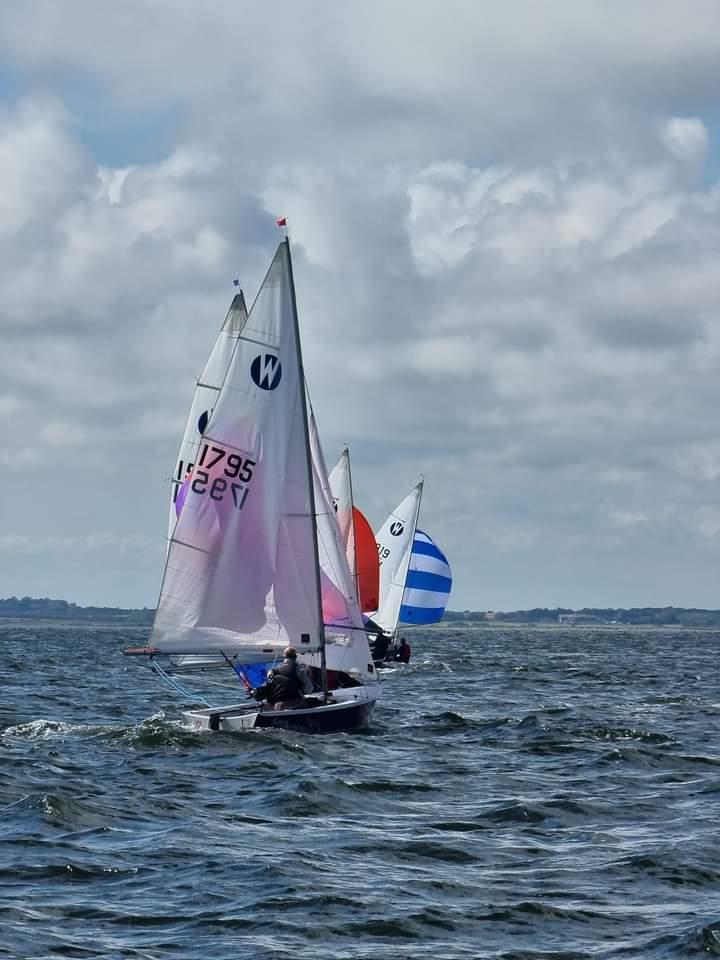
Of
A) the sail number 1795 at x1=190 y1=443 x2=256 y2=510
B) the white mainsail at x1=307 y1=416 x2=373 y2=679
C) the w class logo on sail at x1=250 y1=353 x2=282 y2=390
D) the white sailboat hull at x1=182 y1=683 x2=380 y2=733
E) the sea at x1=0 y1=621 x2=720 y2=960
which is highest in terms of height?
the w class logo on sail at x1=250 y1=353 x2=282 y2=390

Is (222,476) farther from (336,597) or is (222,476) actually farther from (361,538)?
(361,538)

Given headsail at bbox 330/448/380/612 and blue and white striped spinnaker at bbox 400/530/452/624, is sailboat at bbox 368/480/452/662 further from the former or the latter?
headsail at bbox 330/448/380/612

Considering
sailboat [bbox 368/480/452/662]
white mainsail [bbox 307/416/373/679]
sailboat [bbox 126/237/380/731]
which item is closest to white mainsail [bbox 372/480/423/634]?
sailboat [bbox 368/480/452/662]

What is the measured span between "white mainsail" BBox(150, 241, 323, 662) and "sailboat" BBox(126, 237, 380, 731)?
0.02 metres

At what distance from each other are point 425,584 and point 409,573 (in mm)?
985

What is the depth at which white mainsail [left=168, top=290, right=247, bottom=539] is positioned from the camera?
141 feet

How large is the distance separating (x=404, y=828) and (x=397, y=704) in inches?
856

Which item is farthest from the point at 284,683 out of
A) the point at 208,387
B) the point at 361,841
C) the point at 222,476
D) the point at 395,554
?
the point at 395,554

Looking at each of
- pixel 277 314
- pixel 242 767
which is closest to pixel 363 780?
pixel 242 767

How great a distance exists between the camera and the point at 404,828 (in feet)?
64.7

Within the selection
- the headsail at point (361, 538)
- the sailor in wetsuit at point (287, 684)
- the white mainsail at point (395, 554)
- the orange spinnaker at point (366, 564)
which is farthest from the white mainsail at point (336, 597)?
the white mainsail at point (395, 554)

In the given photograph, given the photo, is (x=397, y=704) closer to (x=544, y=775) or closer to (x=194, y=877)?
(x=544, y=775)

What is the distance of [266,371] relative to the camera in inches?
1265

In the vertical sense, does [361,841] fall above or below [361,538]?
below
